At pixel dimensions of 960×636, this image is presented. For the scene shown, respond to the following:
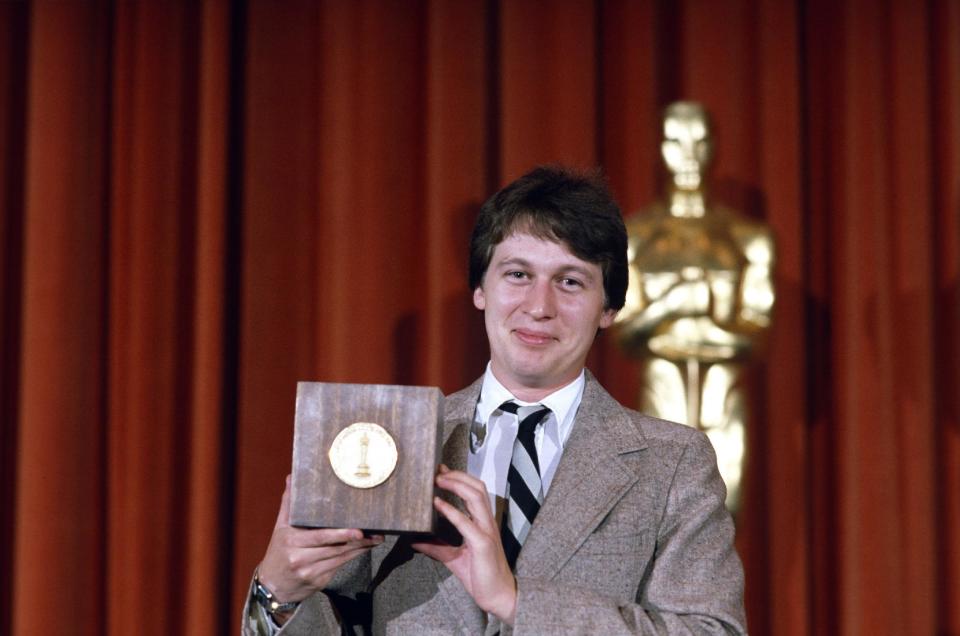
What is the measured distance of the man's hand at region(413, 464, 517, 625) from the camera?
1.24 meters

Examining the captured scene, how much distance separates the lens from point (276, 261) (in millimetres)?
2646

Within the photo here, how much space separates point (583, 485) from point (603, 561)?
0.09 meters

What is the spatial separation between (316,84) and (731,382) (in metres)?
1.11

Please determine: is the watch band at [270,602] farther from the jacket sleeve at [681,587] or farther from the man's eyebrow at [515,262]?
the man's eyebrow at [515,262]

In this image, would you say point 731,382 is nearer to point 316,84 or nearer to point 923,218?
point 923,218

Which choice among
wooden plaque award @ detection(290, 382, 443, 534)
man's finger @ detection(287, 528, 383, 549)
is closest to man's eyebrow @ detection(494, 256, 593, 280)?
wooden plaque award @ detection(290, 382, 443, 534)

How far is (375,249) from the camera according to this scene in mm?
2633

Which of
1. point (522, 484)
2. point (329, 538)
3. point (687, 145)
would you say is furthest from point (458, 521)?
point (687, 145)

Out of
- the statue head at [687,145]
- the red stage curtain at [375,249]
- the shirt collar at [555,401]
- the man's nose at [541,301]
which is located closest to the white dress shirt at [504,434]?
the shirt collar at [555,401]

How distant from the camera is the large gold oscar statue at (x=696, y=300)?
2.29 m

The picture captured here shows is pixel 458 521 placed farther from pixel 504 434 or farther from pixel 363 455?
pixel 504 434

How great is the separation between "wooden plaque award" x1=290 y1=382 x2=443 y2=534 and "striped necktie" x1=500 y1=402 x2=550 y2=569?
0.20 metres

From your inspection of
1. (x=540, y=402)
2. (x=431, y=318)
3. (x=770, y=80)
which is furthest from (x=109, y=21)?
(x=540, y=402)

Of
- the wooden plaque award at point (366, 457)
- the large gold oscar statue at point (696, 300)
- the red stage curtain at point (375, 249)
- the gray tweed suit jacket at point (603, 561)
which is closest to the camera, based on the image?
the wooden plaque award at point (366, 457)
